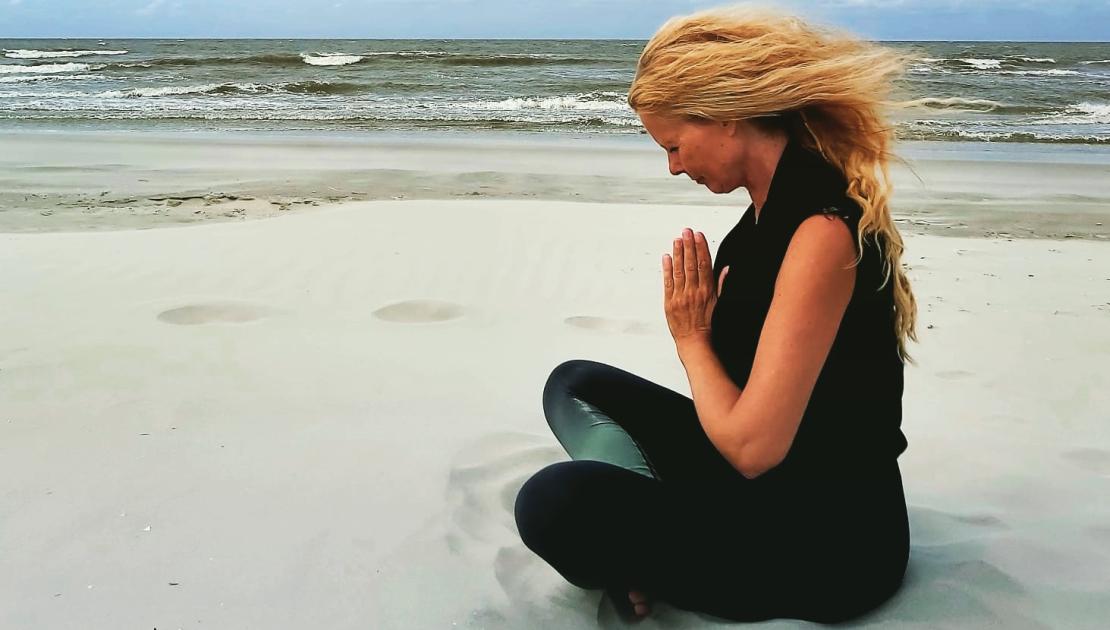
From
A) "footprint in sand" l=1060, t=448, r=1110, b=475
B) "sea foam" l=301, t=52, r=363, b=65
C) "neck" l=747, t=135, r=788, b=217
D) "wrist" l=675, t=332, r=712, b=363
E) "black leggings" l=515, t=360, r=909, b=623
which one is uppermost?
"neck" l=747, t=135, r=788, b=217

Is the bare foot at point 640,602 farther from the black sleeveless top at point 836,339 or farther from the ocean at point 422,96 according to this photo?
the ocean at point 422,96

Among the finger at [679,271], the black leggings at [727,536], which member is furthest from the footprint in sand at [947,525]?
the finger at [679,271]


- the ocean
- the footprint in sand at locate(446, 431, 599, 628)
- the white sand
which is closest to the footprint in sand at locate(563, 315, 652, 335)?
the white sand

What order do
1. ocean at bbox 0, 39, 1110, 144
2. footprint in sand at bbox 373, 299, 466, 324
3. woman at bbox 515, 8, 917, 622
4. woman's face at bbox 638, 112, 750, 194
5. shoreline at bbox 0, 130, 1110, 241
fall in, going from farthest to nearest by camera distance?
ocean at bbox 0, 39, 1110, 144 → shoreline at bbox 0, 130, 1110, 241 → footprint in sand at bbox 373, 299, 466, 324 → woman's face at bbox 638, 112, 750, 194 → woman at bbox 515, 8, 917, 622

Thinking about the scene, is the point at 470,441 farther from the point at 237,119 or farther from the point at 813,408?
the point at 237,119

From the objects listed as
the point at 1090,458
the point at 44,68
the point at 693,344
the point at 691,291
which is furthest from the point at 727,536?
the point at 44,68

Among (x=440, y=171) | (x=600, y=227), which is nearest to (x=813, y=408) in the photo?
(x=600, y=227)

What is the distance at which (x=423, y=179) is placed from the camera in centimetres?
1000

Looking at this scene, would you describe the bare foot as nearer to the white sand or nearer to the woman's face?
the white sand

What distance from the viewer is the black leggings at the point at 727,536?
205 centimetres

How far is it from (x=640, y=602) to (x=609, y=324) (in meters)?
2.67

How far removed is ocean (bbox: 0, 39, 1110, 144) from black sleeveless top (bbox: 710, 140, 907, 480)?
9364 millimetres

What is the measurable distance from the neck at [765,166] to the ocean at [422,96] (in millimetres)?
9308

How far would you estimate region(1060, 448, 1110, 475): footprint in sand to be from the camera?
10.3 feet
